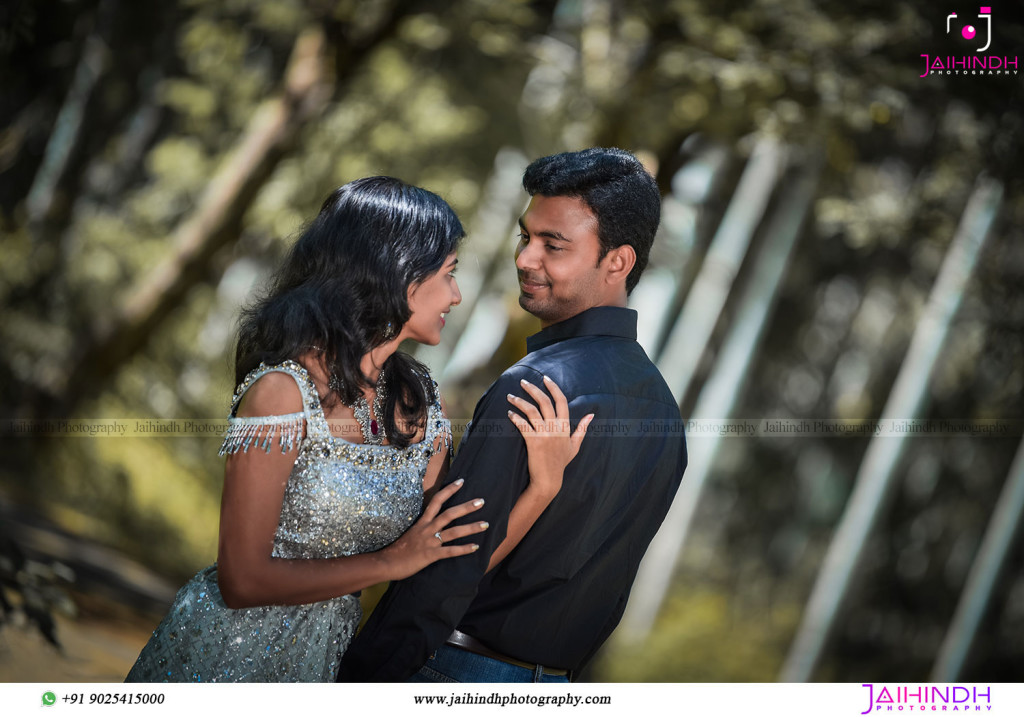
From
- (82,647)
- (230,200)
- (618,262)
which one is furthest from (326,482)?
(230,200)

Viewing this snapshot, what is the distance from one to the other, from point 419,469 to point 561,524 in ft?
0.98

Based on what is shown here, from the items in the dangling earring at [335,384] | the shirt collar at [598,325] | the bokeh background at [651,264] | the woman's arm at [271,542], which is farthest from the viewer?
the bokeh background at [651,264]

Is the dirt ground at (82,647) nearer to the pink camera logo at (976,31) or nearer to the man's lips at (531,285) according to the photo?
the man's lips at (531,285)

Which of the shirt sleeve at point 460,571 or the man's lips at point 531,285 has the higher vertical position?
the man's lips at point 531,285

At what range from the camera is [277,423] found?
163 cm

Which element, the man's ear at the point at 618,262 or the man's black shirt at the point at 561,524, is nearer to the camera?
the man's black shirt at the point at 561,524

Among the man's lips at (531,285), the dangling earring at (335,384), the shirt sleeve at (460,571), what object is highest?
the man's lips at (531,285)

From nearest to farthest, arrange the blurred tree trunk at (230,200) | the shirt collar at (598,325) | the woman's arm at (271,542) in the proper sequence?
1. the woman's arm at (271,542)
2. the shirt collar at (598,325)
3. the blurred tree trunk at (230,200)

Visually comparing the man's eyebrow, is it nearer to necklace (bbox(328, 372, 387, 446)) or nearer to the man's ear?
the man's ear

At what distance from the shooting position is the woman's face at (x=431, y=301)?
5.88 feet

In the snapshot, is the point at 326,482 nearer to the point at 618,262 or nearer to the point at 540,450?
the point at 540,450

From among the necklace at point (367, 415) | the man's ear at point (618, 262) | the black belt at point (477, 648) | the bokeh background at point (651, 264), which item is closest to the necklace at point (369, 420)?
the necklace at point (367, 415)

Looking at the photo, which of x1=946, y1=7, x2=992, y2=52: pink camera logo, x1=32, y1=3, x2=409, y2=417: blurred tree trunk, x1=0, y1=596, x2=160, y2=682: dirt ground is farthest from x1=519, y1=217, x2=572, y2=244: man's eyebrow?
x1=32, y1=3, x2=409, y2=417: blurred tree trunk

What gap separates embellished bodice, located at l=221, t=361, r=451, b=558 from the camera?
164 centimetres
